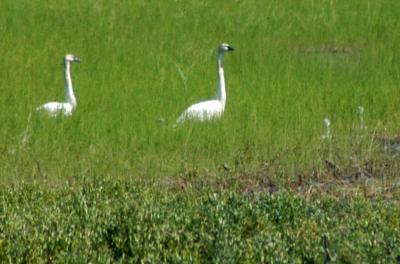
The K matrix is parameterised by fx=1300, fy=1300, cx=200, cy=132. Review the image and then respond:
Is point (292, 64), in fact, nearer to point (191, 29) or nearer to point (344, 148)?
point (191, 29)

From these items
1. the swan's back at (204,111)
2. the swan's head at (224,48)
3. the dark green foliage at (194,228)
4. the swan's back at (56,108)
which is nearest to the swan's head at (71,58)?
the swan's back at (56,108)

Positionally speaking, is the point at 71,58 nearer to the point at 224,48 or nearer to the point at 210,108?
the point at 224,48

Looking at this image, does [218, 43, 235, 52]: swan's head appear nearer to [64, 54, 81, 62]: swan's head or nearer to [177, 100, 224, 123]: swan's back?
[177, 100, 224, 123]: swan's back

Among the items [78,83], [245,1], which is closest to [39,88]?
[78,83]

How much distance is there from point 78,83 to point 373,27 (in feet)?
14.0

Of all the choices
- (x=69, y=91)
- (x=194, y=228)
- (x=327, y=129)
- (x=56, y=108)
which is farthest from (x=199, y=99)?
(x=194, y=228)

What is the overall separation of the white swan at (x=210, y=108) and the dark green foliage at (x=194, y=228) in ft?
10.6

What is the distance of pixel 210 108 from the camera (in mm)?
11312

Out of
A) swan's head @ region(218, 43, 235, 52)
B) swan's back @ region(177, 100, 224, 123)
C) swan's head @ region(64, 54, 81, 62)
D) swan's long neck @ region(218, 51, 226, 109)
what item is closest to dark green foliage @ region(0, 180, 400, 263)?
swan's back @ region(177, 100, 224, 123)

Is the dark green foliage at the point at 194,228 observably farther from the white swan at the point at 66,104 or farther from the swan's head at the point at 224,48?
the swan's head at the point at 224,48

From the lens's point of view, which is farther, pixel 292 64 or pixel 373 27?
pixel 373 27

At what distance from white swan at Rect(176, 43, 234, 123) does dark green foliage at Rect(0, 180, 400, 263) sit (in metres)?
3.24

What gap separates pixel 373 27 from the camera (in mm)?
15289

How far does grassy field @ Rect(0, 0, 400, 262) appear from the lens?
7.39 meters
